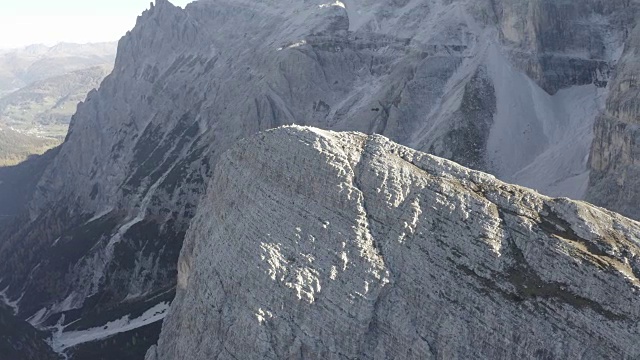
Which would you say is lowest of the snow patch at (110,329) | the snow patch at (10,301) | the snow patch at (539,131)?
the snow patch at (10,301)

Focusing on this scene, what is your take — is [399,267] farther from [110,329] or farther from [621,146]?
[110,329]

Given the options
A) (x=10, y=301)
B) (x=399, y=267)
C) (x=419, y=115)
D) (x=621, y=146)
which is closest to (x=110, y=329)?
(x=10, y=301)

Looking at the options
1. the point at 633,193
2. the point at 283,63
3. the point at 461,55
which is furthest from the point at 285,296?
the point at 283,63

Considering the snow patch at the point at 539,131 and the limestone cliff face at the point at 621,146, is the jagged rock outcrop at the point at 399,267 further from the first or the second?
the snow patch at the point at 539,131

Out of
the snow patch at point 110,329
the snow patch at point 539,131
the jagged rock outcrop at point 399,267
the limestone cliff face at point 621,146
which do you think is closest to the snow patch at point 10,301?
the snow patch at point 110,329

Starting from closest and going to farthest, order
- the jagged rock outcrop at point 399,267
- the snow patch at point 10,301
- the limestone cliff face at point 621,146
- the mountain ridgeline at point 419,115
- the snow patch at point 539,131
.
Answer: the jagged rock outcrop at point 399,267
the limestone cliff face at point 621,146
the snow patch at point 539,131
the mountain ridgeline at point 419,115
the snow patch at point 10,301

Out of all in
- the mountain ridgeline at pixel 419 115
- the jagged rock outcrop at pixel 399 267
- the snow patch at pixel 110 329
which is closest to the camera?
the jagged rock outcrop at pixel 399 267

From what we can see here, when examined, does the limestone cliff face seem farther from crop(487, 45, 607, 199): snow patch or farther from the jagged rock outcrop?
the jagged rock outcrop
